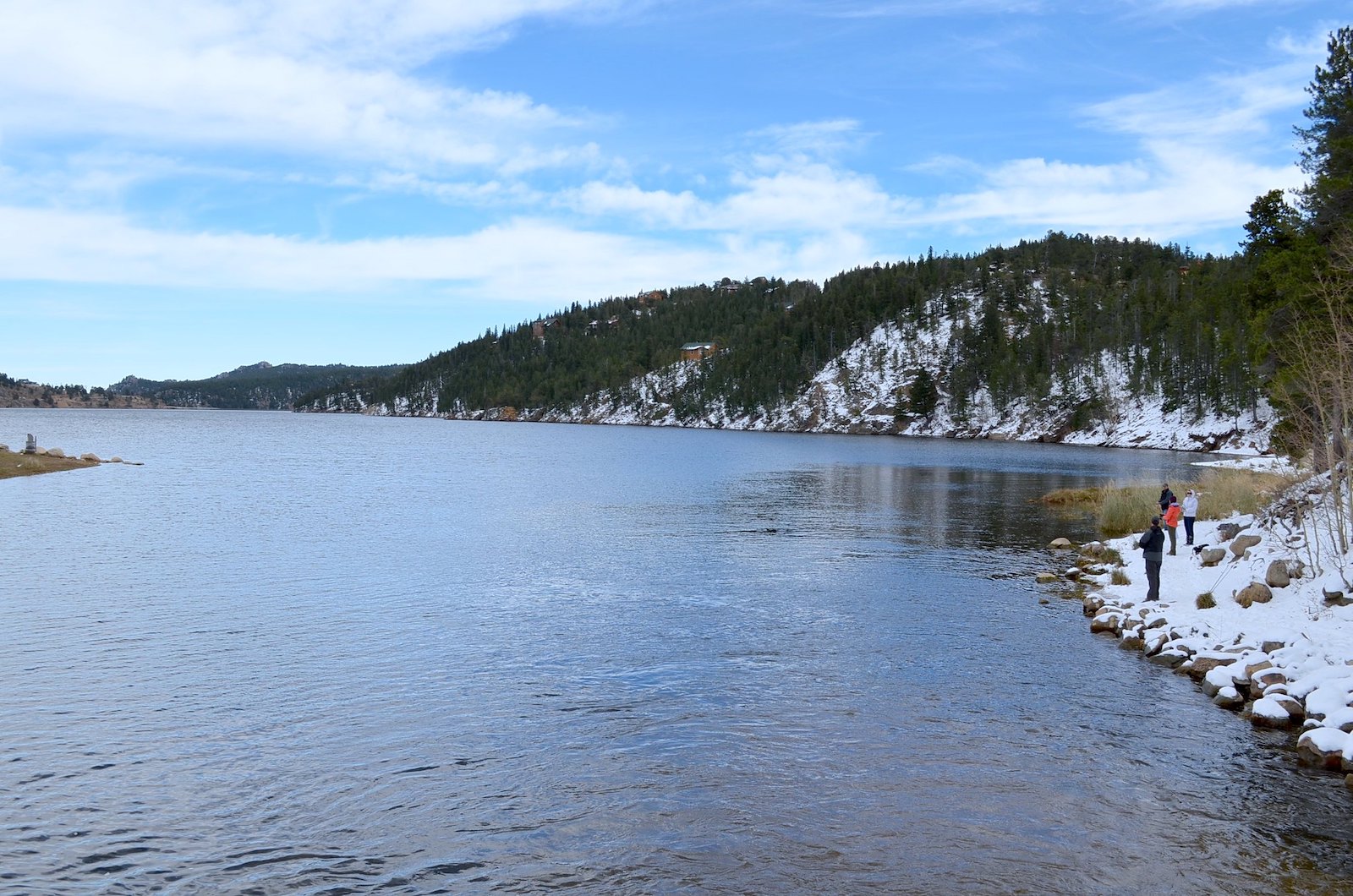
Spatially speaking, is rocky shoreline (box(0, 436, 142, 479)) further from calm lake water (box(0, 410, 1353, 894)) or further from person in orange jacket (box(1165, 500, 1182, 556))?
person in orange jacket (box(1165, 500, 1182, 556))

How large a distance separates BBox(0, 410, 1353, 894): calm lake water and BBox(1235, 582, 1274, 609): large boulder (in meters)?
3.71

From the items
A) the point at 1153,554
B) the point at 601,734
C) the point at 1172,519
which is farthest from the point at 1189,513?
the point at 601,734

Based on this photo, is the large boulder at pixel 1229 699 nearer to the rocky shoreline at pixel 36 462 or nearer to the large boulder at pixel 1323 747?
the large boulder at pixel 1323 747

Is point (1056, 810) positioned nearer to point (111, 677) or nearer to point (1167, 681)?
point (1167, 681)

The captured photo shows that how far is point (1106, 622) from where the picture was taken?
82.6 ft

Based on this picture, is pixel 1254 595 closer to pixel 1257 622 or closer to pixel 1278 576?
pixel 1278 576

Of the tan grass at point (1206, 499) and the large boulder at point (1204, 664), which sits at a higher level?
the tan grass at point (1206, 499)

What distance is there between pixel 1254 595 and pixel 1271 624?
5.75 feet

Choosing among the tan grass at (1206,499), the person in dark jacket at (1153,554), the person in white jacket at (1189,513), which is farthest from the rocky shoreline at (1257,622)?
the tan grass at (1206,499)

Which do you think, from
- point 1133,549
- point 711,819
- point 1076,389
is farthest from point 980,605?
point 1076,389

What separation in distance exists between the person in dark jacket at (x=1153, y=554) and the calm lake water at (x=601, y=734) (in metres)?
2.94

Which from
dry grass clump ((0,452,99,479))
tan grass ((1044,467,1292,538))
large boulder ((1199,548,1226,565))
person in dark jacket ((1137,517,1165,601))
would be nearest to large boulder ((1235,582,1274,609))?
person in dark jacket ((1137,517,1165,601))

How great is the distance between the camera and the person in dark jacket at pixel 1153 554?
83.9ft

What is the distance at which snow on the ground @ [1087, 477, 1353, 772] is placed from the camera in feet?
56.8
